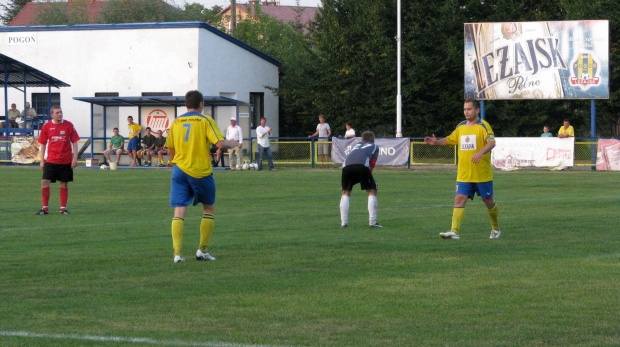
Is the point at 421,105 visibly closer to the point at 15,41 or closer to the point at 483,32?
the point at 483,32

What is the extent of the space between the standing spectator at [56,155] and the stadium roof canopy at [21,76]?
848 inches

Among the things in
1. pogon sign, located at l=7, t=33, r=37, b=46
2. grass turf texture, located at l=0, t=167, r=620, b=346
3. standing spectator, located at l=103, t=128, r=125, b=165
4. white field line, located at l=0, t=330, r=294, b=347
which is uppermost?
pogon sign, located at l=7, t=33, r=37, b=46

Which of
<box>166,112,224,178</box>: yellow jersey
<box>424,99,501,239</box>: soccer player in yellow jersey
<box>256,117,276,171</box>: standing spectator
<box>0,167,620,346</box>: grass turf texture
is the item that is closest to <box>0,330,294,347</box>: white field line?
<box>0,167,620,346</box>: grass turf texture

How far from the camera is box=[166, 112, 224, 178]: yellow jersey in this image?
974 cm

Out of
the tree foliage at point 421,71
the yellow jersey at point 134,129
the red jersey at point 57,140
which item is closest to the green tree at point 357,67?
the tree foliage at point 421,71

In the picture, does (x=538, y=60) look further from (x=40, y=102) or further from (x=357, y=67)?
(x=40, y=102)

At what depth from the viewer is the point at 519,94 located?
35125mm

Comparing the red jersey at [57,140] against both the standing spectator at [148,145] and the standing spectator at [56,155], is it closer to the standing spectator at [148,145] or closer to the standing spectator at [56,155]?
the standing spectator at [56,155]

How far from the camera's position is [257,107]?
A: 158 feet

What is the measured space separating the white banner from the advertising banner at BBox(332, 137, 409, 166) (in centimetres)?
333

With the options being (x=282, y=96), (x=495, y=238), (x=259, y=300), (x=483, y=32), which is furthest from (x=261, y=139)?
(x=259, y=300)

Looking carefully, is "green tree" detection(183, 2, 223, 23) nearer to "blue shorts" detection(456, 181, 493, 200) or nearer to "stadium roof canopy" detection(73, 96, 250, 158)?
"stadium roof canopy" detection(73, 96, 250, 158)

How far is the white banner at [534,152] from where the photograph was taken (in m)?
32.5

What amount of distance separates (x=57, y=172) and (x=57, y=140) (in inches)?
21.6
